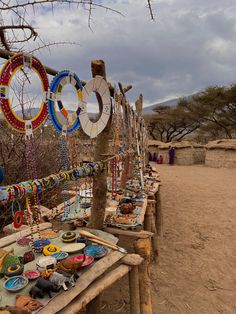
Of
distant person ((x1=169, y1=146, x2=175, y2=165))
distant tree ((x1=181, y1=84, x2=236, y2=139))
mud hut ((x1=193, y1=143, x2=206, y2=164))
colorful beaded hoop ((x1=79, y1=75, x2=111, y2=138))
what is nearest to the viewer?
colorful beaded hoop ((x1=79, y1=75, x2=111, y2=138))

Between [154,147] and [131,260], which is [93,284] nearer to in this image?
[131,260]

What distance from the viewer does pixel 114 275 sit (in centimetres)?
216

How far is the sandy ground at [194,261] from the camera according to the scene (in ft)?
11.1

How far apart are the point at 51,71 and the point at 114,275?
171 centimetres

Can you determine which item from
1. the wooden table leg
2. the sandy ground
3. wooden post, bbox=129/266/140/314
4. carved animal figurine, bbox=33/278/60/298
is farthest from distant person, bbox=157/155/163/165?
carved animal figurine, bbox=33/278/60/298

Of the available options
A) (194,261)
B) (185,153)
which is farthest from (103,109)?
(185,153)

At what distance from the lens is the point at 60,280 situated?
5.99 feet

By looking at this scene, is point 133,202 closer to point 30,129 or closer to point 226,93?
point 30,129

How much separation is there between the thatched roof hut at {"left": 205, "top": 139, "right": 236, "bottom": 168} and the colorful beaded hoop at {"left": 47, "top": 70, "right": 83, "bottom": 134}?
13.2 metres

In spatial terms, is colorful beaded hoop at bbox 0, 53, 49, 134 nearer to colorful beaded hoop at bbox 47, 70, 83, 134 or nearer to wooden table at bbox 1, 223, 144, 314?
colorful beaded hoop at bbox 47, 70, 83, 134

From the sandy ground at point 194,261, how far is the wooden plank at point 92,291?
1306 mm

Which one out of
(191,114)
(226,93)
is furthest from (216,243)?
(191,114)

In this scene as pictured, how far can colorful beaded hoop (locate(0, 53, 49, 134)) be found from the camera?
159cm

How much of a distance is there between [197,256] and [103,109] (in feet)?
9.86
